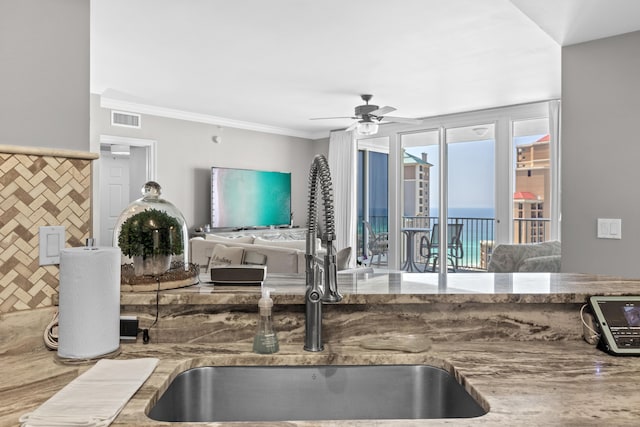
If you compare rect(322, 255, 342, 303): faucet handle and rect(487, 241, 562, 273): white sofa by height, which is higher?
rect(322, 255, 342, 303): faucet handle

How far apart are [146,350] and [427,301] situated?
79 centimetres

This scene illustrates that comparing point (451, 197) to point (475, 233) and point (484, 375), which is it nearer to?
point (475, 233)

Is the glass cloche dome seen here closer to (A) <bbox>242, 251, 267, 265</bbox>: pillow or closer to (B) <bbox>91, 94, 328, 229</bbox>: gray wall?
(A) <bbox>242, 251, 267, 265</bbox>: pillow

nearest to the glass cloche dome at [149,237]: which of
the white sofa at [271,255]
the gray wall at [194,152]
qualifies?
the white sofa at [271,255]

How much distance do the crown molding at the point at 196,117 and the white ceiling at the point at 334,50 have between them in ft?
0.09

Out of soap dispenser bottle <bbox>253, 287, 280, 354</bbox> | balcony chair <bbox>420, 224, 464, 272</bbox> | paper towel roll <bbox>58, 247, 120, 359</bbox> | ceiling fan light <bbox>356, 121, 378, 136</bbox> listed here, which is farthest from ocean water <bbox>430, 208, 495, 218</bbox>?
paper towel roll <bbox>58, 247, 120, 359</bbox>

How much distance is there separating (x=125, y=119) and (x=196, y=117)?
1013 millimetres

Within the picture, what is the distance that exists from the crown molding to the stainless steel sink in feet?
16.8

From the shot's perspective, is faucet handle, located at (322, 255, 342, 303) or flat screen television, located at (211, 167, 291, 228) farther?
flat screen television, located at (211, 167, 291, 228)

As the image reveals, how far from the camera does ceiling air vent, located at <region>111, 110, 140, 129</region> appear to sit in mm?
5600

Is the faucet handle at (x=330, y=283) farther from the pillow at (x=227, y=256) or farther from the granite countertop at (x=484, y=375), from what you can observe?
the pillow at (x=227, y=256)

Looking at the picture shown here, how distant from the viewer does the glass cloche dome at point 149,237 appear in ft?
4.50

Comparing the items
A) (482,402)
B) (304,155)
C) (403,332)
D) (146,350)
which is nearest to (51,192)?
(146,350)

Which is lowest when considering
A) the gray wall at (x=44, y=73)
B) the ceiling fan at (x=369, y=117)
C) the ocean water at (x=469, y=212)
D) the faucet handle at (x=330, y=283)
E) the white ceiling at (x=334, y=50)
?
the faucet handle at (x=330, y=283)
